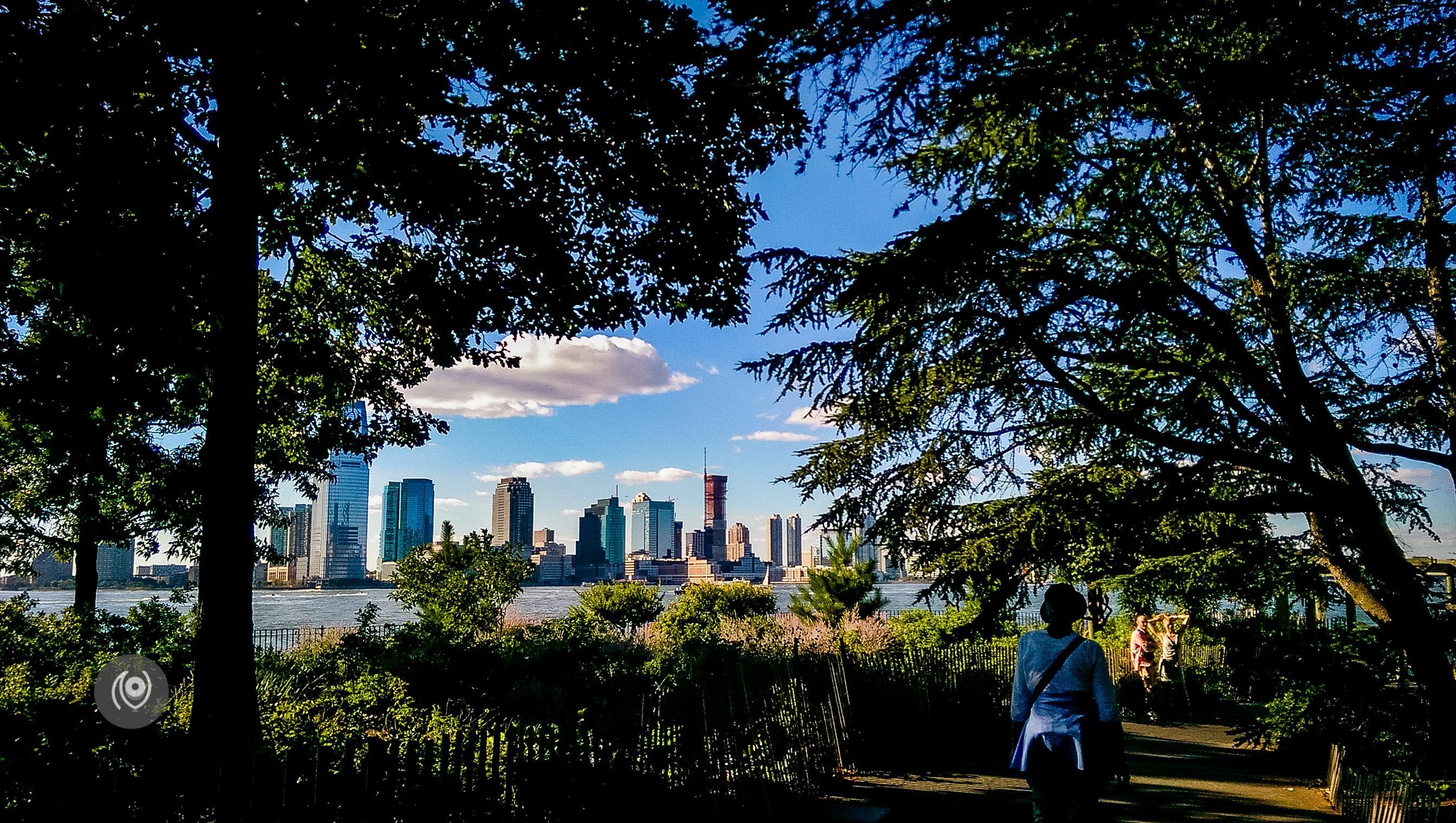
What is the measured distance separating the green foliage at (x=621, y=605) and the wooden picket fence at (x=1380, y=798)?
31014 mm

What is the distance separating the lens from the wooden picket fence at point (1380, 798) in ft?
20.2

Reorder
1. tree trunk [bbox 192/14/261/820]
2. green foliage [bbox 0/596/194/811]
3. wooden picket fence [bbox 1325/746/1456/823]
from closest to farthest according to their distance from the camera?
green foliage [bbox 0/596/194/811] → wooden picket fence [bbox 1325/746/1456/823] → tree trunk [bbox 192/14/261/820]

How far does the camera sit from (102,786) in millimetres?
4297

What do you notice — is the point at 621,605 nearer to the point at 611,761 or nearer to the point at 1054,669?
the point at 611,761

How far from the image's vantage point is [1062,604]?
5281 millimetres

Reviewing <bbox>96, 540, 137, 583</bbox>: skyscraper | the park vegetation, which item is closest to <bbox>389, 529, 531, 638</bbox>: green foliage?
the park vegetation

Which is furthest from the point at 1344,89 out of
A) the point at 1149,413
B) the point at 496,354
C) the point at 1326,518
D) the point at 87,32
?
the point at 87,32

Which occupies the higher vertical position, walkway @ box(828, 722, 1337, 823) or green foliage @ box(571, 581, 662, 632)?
walkway @ box(828, 722, 1337, 823)

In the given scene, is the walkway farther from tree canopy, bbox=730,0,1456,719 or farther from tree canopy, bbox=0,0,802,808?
tree canopy, bbox=0,0,802,808

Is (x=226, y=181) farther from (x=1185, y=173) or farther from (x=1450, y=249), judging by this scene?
(x=1450, y=249)

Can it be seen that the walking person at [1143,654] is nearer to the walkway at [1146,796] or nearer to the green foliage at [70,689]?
the walkway at [1146,796]

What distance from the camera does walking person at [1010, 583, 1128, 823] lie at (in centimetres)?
511

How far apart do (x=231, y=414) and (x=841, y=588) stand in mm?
26370

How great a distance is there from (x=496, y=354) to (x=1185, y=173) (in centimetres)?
905
